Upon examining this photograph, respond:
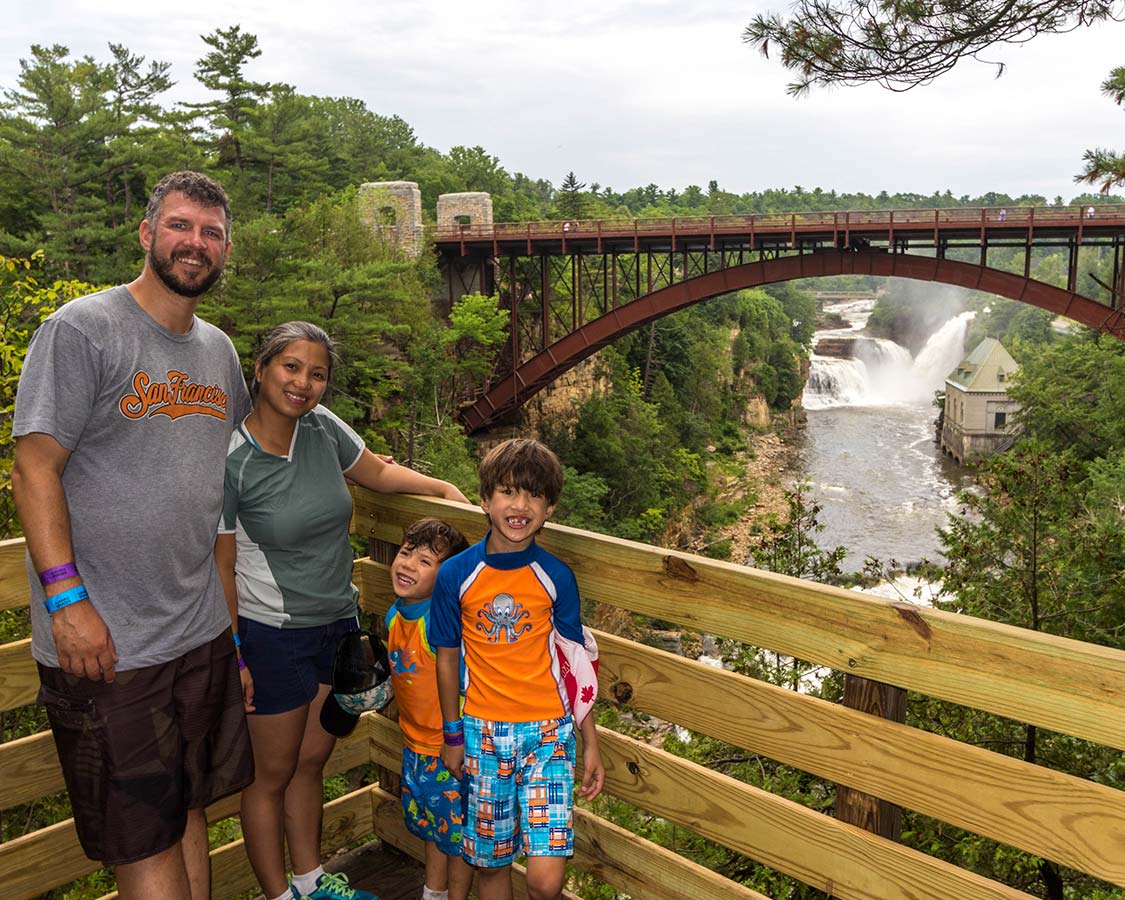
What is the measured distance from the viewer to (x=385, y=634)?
3.15m

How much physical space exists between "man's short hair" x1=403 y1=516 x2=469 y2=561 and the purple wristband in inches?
35.6

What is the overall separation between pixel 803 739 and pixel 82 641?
1.50 metres

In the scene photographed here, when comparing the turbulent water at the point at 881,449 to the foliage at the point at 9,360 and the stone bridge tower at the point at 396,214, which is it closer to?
the stone bridge tower at the point at 396,214

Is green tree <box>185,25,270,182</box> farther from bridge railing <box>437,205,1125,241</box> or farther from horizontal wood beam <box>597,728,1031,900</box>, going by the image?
horizontal wood beam <box>597,728,1031,900</box>

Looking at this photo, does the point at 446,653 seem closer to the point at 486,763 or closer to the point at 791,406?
the point at 486,763

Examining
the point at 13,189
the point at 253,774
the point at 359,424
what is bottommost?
the point at 359,424

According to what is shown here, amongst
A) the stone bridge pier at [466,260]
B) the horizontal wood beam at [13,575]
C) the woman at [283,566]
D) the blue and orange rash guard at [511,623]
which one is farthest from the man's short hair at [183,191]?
the stone bridge pier at [466,260]

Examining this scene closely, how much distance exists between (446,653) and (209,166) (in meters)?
27.3

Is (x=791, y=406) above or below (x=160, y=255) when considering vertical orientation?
below

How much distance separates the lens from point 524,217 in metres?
41.2

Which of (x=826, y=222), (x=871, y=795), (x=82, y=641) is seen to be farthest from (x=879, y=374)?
(x=82, y=641)

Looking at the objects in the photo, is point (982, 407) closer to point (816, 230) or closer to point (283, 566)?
point (816, 230)

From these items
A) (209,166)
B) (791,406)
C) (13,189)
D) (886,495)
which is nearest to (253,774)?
(13,189)

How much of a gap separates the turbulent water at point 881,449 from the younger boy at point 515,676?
19.3m
